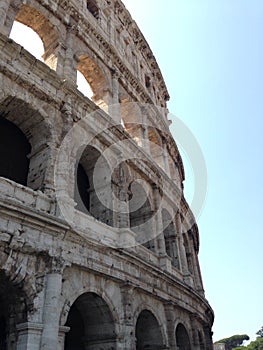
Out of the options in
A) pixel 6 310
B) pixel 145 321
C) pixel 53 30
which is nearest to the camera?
pixel 6 310

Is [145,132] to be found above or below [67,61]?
above

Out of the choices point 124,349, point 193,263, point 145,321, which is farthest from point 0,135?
point 193,263

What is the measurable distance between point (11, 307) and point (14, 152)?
4.04 meters

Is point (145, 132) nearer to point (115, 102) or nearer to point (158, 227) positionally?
point (115, 102)

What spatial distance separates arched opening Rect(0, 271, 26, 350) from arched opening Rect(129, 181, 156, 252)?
19.3ft

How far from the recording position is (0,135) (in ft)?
28.3

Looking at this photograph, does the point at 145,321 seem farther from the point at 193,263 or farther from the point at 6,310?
the point at 193,263

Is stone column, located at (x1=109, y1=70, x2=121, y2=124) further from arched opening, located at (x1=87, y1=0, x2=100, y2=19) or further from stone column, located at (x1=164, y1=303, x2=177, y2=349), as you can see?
stone column, located at (x1=164, y1=303, x2=177, y2=349)

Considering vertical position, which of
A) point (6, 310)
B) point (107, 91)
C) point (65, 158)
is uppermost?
point (107, 91)

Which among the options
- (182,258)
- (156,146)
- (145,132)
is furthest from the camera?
(156,146)

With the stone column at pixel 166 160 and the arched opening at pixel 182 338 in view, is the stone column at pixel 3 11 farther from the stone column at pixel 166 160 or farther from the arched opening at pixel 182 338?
the arched opening at pixel 182 338

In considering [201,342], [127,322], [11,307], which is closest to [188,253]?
[201,342]

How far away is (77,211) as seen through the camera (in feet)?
26.6

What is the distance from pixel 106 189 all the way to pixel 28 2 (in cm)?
631
